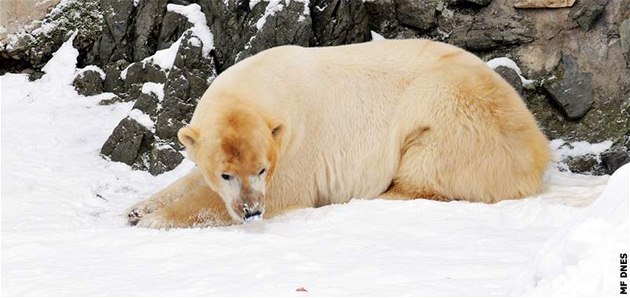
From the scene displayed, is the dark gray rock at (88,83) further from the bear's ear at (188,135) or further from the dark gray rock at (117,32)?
the bear's ear at (188,135)

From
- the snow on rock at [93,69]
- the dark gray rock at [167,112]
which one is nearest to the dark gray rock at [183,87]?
the dark gray rock at [167,112]

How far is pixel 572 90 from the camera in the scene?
8586 mm

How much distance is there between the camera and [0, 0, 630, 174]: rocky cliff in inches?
336

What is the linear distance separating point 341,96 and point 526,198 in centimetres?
177

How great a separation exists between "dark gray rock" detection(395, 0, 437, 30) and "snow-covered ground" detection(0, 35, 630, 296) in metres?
2.82

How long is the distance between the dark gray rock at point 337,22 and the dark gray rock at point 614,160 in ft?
10.3

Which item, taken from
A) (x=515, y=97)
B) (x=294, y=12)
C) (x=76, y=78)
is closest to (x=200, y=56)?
(x=294, y=12)

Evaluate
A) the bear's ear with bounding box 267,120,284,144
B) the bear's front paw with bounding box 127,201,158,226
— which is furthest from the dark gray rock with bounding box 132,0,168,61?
the bear's ear with bounding box 267,120,284,144

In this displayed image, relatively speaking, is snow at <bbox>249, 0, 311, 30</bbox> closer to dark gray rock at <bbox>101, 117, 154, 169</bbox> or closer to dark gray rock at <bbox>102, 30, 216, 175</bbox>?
dark gray rock at <bbox>102, 30, 216, 175</bbox>

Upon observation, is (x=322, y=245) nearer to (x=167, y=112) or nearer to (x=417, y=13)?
(x=167, y=112)

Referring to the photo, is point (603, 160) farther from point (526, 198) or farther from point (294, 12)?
point (294, 12)

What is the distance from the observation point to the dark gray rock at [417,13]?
9547mm

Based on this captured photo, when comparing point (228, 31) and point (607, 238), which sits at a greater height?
point (607, 238)

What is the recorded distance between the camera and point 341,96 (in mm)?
6883
